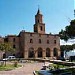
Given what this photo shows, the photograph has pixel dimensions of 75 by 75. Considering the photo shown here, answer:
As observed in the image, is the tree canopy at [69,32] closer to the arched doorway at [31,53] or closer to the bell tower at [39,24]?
the arched doorway at [31,53]

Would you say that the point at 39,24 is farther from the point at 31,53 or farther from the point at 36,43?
the point at 31,53

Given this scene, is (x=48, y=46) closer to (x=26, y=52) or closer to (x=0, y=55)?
(x=26, y=52)

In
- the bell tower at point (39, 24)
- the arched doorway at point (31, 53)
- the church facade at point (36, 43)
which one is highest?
the bell tower at point (39, 24)

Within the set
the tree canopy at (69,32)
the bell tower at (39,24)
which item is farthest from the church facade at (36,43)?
the tree canopy at (69,32)

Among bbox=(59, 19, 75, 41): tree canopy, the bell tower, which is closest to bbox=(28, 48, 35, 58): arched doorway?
the bell tower

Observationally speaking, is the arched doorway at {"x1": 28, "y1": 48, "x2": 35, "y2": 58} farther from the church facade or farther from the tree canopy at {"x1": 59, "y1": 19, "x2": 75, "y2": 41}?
the tree canopy at {"x1": 59, "y1": 19, "x2": 75, "y2": 41}

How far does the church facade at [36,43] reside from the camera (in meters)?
83.4

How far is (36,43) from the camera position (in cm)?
8475

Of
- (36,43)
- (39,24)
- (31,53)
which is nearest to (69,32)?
(31,53)

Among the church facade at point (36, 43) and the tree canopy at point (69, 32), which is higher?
the church facade at point (36, 43)

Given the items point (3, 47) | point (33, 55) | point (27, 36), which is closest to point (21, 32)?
point (27, 36)

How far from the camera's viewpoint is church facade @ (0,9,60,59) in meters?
83.4

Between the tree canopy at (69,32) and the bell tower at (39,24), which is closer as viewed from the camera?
the tree canopy at (69,32)

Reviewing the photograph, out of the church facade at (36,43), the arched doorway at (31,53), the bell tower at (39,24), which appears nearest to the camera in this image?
the church facade at (36,43)
